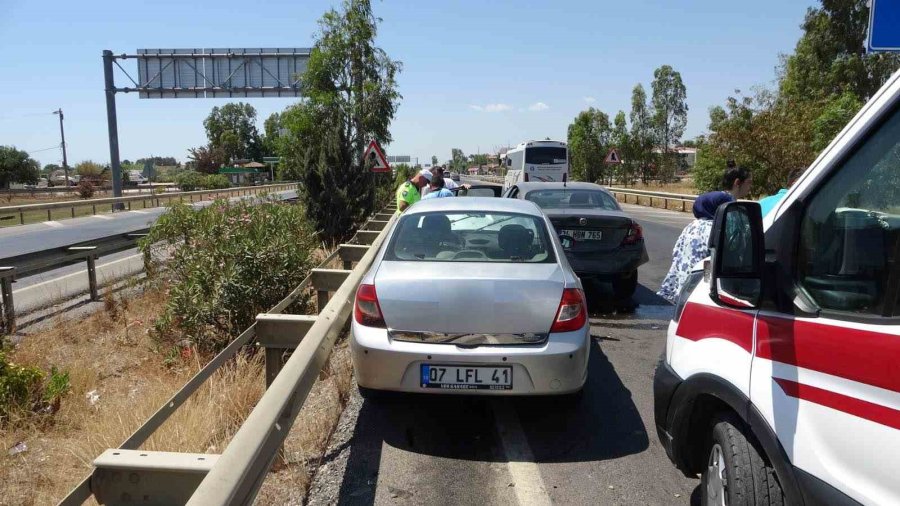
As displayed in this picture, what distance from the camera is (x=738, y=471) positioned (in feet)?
8.22

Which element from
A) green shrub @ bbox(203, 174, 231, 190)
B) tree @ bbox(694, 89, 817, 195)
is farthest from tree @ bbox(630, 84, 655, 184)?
green shrub @ bbox(203, 174, 231, 190)

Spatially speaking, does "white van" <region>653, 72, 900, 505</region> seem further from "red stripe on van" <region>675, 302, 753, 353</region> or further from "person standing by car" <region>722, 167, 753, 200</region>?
"person standing by car" <region>722, 167, 753, 200</region>

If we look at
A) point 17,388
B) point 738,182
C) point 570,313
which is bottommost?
point 17,388

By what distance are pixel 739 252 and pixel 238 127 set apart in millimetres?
122383

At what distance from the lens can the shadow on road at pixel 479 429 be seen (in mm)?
4223

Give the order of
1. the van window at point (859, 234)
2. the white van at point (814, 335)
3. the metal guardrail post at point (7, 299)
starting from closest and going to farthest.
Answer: the white van at point (814, 335) < the van window at point (859, 234) < the metal guardrail post at point (7, 299)

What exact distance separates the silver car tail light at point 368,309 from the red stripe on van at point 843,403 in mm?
2650

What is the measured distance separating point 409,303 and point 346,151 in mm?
10880

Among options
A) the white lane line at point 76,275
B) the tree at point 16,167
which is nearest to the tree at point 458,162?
the tree at point 16,167

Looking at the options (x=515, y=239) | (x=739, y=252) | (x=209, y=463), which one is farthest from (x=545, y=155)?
(x=209, y=463)

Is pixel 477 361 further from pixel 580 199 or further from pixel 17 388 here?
pixel 580 199

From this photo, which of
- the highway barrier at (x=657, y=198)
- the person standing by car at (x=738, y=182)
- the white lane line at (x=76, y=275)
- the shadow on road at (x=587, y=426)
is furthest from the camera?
the highway barrier at (x=657, y=198)

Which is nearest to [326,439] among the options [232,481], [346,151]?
[232,481]

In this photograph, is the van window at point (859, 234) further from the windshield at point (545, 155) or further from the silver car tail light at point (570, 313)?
the windshield at point (545, 155)
